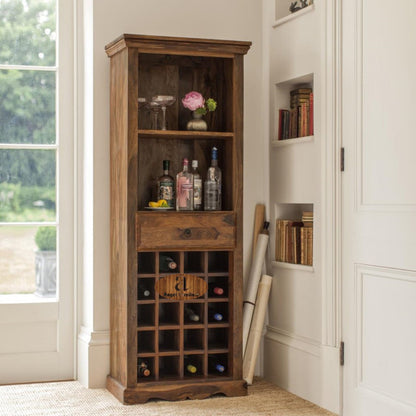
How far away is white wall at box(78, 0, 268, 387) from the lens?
4.06m

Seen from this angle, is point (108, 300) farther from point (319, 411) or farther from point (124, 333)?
point (319, 411)

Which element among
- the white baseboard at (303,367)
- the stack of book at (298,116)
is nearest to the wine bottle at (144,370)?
the white baseboard at (303,367)

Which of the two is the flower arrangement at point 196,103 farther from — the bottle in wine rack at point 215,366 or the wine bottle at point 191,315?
the bottle in wine rack at point 215,366

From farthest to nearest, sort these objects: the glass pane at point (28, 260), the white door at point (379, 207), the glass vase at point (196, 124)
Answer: the glass pane at point (28, 260) < the glass vase at point (196, 124) < the white door at point (379, 207)

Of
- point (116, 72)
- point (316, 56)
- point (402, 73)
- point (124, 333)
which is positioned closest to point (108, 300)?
point (124, 333)

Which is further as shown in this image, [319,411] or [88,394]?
[88,394]

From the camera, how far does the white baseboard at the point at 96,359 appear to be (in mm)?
4047

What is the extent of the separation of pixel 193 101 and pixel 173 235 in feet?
2.29

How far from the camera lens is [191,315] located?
394 cm

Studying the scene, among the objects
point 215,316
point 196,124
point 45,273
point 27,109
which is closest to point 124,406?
point 215,316

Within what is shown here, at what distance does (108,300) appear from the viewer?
4.08 metres

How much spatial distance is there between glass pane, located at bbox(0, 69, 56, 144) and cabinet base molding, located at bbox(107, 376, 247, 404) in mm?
1442

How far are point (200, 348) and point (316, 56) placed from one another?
5.25ft

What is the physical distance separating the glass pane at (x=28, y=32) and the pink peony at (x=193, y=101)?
2.96 ft
